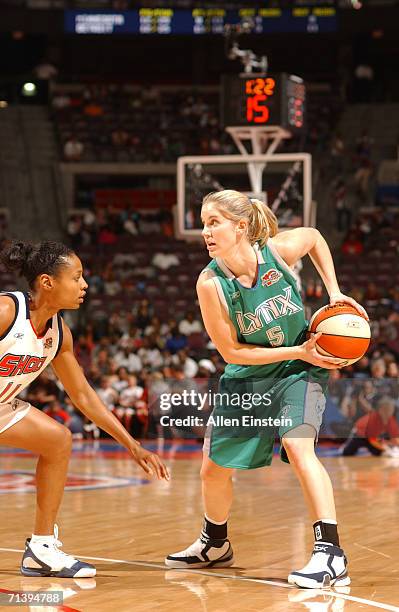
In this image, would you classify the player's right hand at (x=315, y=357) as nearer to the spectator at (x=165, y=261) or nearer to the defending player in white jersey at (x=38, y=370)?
the defending player in white jersey at (x=38, y=370)

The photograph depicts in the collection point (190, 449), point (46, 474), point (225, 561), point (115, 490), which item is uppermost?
point (46, 474)

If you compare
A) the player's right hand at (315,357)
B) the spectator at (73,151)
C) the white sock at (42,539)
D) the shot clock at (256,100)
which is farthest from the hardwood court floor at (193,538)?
the spectator at (73,151)

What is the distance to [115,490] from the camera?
8586 millimetres

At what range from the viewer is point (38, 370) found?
483 centimetres

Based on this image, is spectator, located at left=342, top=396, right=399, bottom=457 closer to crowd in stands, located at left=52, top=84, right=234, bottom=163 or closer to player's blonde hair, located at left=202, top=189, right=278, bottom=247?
player's blonde hair, located at left=202, top=189, right=278, bottom=247

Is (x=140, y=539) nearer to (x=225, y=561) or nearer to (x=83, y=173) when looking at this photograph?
(x=225, y=561)

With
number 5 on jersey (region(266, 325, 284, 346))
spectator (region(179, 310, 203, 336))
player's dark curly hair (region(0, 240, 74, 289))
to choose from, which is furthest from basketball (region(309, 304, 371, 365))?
spectator (region(179, 310, 203, 336))

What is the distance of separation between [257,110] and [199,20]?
1226cm

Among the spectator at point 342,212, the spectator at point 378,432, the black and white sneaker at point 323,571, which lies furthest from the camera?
the spectator at point 342,212

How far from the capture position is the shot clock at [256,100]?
12422 mm

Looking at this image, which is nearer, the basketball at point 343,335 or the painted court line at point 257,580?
the painted court line at point 257,580

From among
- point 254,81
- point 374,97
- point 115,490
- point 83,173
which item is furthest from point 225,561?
point 374,97

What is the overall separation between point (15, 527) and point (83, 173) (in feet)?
60.3

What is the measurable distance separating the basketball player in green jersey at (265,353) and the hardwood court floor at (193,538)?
14.2 inches
